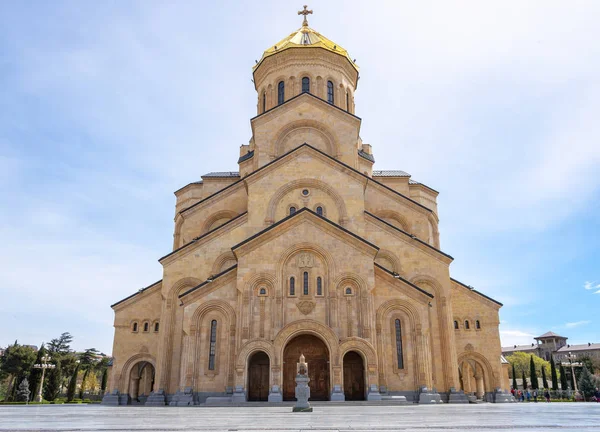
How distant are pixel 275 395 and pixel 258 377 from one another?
199 cm

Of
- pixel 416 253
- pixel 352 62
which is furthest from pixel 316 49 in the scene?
pixel 416 253

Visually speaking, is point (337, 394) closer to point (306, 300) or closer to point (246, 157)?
point (306, 300)

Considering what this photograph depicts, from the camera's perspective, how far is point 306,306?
65.8ft

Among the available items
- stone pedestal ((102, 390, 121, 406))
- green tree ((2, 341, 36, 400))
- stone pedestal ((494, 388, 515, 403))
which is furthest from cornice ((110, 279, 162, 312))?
green tree ((2, 341, 36, 400))

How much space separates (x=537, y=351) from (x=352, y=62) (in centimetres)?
10217

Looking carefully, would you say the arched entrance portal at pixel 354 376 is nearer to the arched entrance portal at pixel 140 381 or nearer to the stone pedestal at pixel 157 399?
the stone pedestal at pixel 157 399

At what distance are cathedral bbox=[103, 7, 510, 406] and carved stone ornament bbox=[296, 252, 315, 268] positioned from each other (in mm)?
47

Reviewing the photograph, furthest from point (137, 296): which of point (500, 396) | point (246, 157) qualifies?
point (500, 396)

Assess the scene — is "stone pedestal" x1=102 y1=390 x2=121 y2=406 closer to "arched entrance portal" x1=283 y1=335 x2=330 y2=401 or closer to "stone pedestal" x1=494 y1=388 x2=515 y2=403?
"arched entrance portal" x1=283 y1=335 x2=330 y2=401

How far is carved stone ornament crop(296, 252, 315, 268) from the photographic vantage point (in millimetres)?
20675

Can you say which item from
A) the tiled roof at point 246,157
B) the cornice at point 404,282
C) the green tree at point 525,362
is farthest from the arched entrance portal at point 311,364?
the green tree at point 525,362

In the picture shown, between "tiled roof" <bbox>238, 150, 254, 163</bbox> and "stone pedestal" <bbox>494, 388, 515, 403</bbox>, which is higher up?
"tiled roof" <bbox>238, 150, 254, 163</bbox>

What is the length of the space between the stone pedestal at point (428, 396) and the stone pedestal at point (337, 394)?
11.1 feet

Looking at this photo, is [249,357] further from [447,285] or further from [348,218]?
[447,285]
